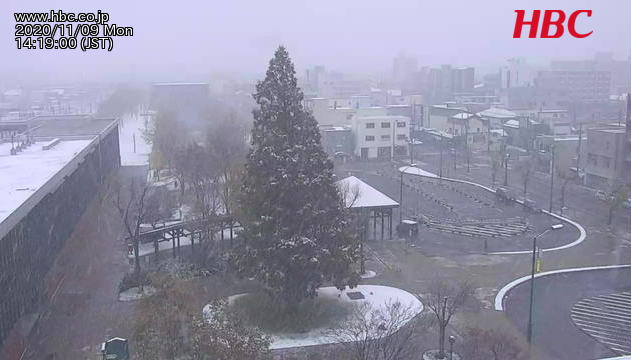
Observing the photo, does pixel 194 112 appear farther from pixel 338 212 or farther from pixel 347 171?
pixel 338 212

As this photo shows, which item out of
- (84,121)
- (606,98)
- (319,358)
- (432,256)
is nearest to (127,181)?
(84,121)

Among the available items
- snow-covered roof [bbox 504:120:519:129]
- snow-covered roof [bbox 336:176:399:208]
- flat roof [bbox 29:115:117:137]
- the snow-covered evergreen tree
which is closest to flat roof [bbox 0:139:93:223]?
flat roof [bbox 29:115:117:137]

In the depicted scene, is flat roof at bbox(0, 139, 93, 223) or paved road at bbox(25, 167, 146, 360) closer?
paved road at bbox(25, 167, 146, 360)

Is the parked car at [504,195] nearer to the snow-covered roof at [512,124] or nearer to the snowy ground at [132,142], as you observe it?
the snow-covered roof at [512,124]

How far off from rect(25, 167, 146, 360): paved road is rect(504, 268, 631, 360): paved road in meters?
3.94

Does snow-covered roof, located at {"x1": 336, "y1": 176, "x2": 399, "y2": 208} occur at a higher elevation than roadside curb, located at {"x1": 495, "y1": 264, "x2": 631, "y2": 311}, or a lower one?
higher

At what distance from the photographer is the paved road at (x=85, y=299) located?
565cm

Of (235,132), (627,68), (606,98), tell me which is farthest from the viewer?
(627,68)

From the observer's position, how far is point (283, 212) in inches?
233

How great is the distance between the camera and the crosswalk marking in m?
5.77

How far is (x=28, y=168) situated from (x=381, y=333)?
5805mm

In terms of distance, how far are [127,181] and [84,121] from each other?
2646 millimetres

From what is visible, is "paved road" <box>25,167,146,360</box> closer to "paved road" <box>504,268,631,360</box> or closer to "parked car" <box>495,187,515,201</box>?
"paved road" <box>504,268,631,360</box>

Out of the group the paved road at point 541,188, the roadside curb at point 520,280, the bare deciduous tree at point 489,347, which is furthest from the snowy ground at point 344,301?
the paved road at point 541,188
